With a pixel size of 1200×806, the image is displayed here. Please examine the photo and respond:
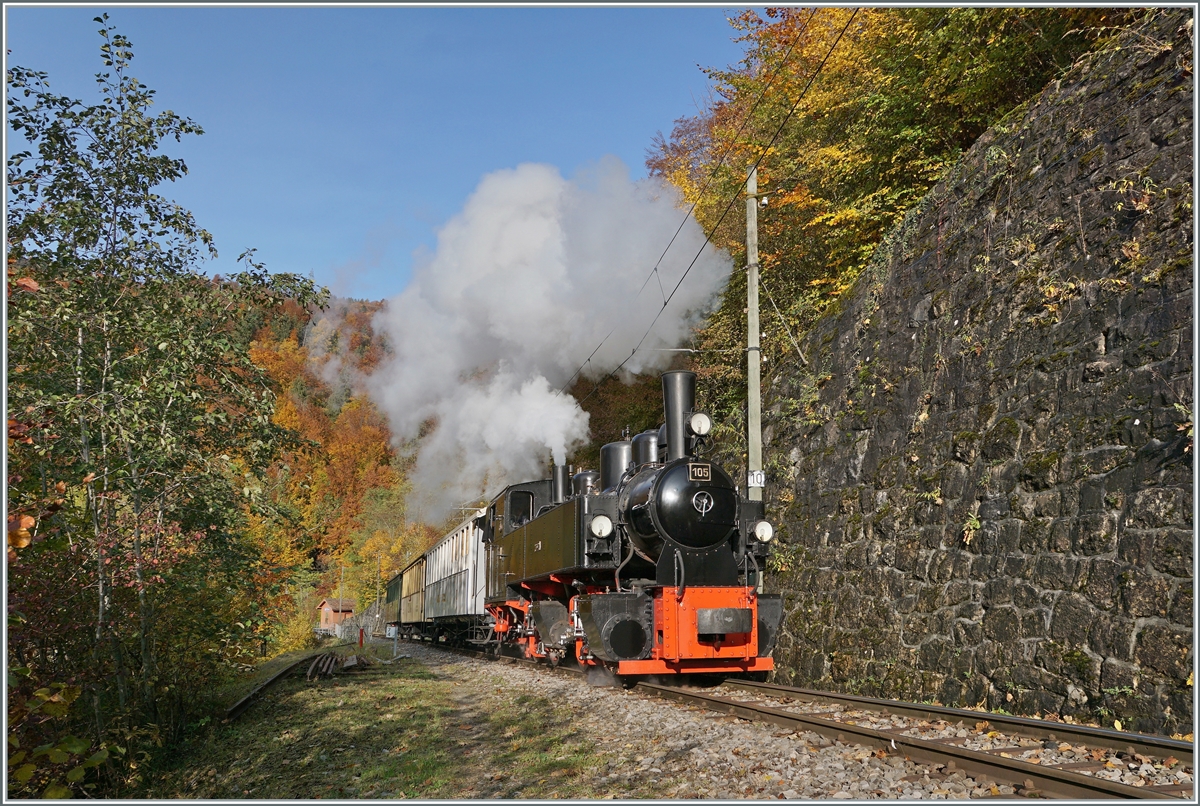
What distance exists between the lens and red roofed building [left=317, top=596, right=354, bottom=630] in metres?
57.5

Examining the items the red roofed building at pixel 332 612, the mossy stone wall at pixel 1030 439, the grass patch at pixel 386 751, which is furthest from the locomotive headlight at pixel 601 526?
the red roofed building at pixel 332 612

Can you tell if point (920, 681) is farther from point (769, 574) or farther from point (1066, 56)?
point (1066, 56)

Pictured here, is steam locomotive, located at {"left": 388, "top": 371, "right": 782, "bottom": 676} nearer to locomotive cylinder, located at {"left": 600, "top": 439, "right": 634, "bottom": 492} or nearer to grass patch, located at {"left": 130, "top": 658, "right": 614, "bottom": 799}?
locomotive cylinder, located at {"left": 600, "top": 439, "right": 634, "bottom": 492}

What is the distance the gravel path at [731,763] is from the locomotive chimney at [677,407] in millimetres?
3113

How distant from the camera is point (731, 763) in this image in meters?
5.73

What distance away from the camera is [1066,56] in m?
12.3

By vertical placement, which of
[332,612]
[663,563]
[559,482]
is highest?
[559,482]

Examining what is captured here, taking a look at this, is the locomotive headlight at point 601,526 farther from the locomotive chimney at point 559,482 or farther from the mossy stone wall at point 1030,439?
the mossy stone wall at point 1030,439

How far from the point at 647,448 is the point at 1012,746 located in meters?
5.95

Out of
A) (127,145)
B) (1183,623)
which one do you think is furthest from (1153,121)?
(127,145)

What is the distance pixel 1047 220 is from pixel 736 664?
5979 mm

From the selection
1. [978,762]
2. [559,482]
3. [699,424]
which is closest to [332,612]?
[559,482]

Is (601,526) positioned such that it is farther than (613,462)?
No

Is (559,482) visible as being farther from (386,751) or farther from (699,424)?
(386,751)
